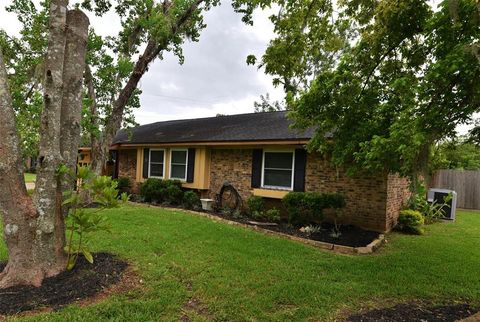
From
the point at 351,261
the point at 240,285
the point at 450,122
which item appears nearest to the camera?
the point at 450,122

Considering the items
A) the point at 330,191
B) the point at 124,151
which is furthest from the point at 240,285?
the point at 124,151

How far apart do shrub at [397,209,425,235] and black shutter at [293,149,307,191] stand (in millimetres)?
2976

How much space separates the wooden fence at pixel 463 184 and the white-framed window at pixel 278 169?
8817 mm

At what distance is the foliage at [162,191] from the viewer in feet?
37.9

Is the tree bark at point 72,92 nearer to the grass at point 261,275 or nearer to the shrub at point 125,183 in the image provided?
the grass at point 261,275

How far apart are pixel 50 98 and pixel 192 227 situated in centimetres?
459

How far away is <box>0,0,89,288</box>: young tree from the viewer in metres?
3.65

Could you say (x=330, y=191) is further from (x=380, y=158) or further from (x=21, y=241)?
(x=21, y=241)

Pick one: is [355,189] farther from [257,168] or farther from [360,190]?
[257,168]

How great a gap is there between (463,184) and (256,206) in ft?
35.6

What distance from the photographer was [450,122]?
365 centimetres

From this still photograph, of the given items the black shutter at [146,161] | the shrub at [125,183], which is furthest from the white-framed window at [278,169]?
the shrub at [125,183]

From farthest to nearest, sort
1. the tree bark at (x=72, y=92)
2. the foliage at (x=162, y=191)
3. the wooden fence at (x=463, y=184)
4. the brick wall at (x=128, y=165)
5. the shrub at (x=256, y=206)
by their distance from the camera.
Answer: the brick wall at (x=128, y=165)
the wooden fence at (x=463, y=184)
the foliage at (x=162, y=191)
the shrub at (x=256, y=206)
the tree bark at (x=72, y=92)

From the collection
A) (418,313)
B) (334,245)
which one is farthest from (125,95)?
(418,313)
